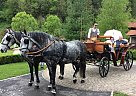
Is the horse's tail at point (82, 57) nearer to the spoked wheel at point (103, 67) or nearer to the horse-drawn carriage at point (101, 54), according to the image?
the horse-drawn carriage at point (101, 54)

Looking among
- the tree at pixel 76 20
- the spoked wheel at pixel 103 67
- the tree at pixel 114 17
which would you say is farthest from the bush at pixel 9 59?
the tree at pixel 114 17

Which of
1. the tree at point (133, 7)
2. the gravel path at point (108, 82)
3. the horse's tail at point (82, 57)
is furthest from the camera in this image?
the tree at point (133, 7)

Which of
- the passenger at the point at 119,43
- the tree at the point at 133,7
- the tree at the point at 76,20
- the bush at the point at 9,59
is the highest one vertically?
the tree at the point at 133,7

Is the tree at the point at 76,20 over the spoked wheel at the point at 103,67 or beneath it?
over

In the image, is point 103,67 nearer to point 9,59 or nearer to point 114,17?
point 9,59

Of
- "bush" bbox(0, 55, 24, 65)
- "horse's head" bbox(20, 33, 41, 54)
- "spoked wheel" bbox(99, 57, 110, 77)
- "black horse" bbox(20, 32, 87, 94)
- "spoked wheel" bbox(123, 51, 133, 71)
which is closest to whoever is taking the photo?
"horse's head" bbox(20, 33, 41, 54)

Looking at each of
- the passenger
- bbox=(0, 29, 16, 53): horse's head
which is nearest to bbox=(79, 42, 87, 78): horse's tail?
the passenger

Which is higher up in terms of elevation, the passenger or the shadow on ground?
the passenger

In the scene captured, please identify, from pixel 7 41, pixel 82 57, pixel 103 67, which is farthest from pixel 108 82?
pixel 7 41

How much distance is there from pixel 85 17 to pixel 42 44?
72.6 ft

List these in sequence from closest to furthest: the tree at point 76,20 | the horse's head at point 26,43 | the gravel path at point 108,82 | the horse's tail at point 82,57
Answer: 1. the horse's head at point 26,43
2. the gravel path at point 108,82
3. the horse's tail at point 82,57
4. the tree at point 76,20

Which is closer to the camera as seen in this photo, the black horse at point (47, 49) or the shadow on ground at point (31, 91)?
the black horse at point (47, 49)

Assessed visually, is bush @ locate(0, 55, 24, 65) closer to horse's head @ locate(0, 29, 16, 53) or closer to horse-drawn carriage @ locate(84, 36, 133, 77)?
horse-drawn carriage @ locate(84, 36, 133, 77)

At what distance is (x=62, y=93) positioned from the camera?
8711 millimetres
